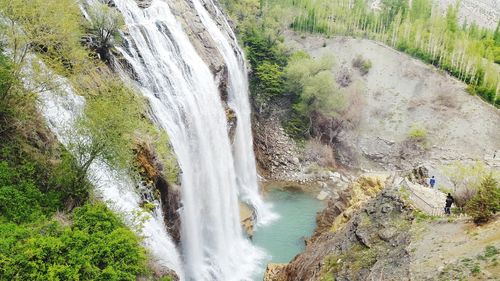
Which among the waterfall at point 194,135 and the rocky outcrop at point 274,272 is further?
the waterfall at point 194,135

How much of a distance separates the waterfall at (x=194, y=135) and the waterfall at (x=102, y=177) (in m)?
4.85

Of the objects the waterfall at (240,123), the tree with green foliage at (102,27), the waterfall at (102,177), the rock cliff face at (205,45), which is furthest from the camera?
the waterfall at (240,123)

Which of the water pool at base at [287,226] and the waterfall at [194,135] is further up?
the waterfall at [194,135]

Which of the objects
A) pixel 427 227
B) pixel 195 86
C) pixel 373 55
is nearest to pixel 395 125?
pixel 373 55

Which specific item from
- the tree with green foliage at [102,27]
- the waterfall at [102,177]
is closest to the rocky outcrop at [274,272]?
the waterfall at [102,177]

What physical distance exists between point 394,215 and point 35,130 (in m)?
14.7

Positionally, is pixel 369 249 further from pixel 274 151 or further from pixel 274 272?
pixel 274 151

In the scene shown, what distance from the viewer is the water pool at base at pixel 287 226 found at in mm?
27047

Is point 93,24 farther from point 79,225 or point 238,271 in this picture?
point 238,271

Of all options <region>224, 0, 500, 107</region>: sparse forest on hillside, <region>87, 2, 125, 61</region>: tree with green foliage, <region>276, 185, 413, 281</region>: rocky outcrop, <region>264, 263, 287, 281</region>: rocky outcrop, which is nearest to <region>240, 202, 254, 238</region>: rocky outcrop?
<region>264, 263, 287, 281</region>: rocky outcrop

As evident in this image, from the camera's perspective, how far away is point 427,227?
16.2 metres

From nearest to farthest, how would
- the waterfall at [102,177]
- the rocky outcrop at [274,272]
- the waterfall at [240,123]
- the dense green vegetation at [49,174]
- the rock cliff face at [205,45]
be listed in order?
the dense green vegetation at [49,174] → the waterfall at [102,177] → the rocky outcrop at [274,272] → the rock cliff face at [205,45] → the waterfall at [240,123]

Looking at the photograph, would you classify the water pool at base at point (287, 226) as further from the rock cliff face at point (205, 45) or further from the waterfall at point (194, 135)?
the rock cliff face at point (205, 45)

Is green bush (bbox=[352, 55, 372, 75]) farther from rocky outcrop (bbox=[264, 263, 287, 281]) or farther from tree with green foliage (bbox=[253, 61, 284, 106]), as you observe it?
rocky outcrop (bbox=[264, 263, 287, 281])
